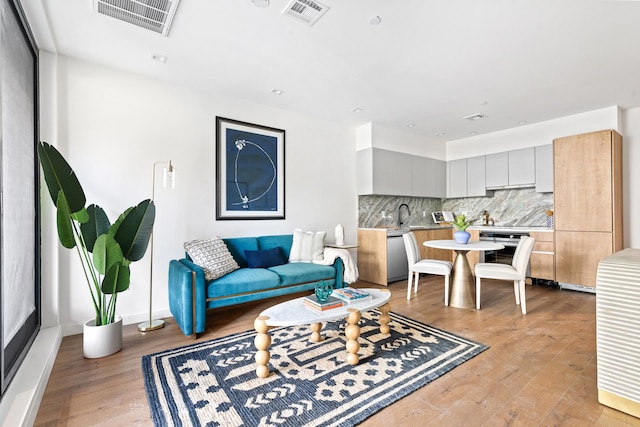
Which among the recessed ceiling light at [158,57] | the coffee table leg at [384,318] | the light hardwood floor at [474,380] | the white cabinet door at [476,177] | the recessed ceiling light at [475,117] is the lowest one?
the light hardwood floor at [474,380]

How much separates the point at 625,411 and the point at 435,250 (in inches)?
151

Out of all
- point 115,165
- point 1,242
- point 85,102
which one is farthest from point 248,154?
point 1,242

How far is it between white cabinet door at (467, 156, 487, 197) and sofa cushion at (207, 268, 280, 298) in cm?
439

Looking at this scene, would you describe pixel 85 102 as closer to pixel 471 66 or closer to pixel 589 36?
pixel 471 66

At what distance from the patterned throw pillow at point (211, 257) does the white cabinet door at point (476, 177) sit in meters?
4.72

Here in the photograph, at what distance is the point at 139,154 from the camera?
323 cm

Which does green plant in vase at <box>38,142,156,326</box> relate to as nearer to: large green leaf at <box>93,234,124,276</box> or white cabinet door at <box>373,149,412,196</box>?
large green leaf at <box>93,234,124,276</box>

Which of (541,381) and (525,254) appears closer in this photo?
(541,381)

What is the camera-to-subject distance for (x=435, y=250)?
545 centimetres

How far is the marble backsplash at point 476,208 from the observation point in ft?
17.0

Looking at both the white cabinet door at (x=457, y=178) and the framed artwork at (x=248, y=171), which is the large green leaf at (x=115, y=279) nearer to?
the framed artwork at (x=248, y=171)

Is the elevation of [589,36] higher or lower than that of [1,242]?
higher

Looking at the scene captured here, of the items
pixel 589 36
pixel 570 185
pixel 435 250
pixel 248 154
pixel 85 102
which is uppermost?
pixel 589 36

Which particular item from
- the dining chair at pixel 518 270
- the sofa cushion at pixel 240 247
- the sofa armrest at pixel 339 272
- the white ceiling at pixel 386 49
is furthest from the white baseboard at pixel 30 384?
the dining chair at pixel 518 270
